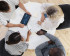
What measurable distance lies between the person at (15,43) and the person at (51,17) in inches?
9.0

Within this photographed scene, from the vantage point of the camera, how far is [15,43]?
5.76 ft

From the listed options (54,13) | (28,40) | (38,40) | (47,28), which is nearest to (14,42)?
(28,40)

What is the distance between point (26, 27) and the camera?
6.25 ft

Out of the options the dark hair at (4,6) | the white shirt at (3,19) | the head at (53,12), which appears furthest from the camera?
the white shirt at (3,19)

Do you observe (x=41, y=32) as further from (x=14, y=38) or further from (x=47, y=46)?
(x=14, y=38)

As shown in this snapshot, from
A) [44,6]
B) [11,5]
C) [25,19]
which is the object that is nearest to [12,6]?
[11,5]

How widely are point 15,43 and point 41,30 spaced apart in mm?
374

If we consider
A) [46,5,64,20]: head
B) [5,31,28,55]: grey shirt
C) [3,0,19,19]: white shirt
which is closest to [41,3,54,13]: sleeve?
[46,5,64,20]: head

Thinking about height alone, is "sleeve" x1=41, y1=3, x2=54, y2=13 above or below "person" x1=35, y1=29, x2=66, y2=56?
above

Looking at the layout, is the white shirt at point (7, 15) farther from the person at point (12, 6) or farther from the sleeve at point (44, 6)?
the sleeve at point (44, 6)

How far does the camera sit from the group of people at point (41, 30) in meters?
1.72

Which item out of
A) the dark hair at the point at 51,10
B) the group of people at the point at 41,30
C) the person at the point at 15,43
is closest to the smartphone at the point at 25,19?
the group of people at the point at 41,30

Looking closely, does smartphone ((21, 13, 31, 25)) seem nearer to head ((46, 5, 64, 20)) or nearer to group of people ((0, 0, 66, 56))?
group of people ((0, 0, 66, 56))

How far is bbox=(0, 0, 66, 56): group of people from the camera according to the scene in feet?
5.65
